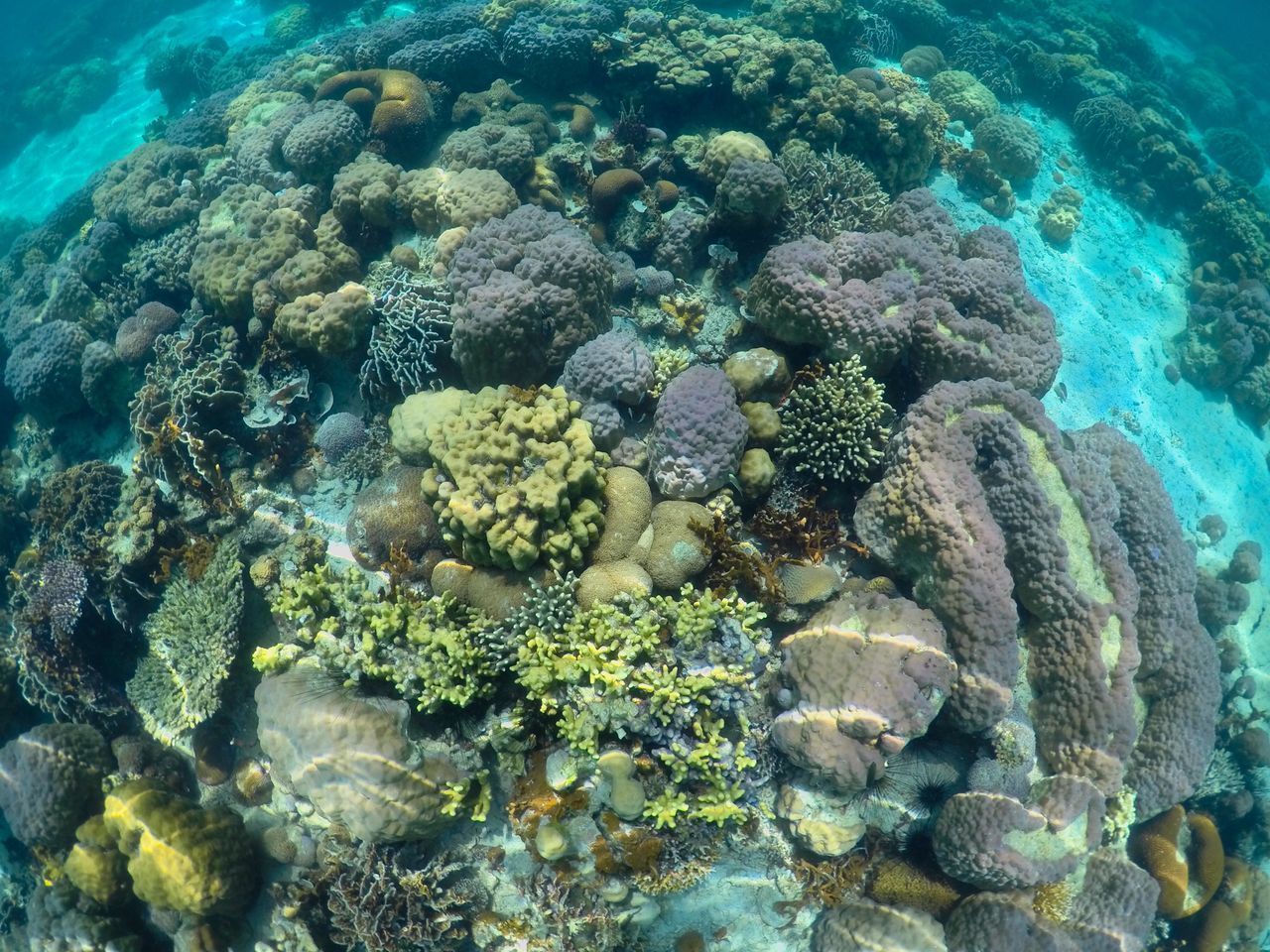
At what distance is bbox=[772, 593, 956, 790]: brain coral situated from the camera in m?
4.39

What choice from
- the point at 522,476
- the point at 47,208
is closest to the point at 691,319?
the point at 522,476

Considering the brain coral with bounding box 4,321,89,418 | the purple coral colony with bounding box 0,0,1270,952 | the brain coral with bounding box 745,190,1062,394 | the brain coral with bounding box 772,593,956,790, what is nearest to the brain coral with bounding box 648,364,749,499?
the purple coral colony with bounding box 0,0,1270,952

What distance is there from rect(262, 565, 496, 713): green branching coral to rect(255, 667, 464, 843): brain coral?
23 centimetres

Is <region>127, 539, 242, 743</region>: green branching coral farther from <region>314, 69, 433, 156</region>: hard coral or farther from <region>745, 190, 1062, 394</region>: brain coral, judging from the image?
<region>314, 69, 433, 156</region>: hard coral

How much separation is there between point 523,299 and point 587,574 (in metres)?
2.72

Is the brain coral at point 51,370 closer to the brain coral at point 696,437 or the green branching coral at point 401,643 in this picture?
the green branching coral at point 401,643

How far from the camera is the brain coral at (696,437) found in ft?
17.1

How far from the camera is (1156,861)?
21.7ft

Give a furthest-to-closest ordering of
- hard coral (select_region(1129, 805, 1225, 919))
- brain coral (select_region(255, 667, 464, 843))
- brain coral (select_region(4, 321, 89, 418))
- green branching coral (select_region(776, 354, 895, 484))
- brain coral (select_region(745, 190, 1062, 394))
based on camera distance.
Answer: brain coral (select_region(4, 321, 89, 418)), hard coral (select_region(1129, 805, 1225, 919)), brain coral (select_region(745, 190, 1062, 394)), green branching coral (select_region(776, 354, 895, 484)), brain coral (select_region(255, 667, 464, 843))

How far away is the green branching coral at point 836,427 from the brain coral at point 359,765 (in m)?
3.92

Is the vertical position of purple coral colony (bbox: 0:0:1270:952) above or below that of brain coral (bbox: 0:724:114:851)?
above

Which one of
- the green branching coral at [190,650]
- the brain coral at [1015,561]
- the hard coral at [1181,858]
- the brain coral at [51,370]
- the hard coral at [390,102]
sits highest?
the brain coral at [1015,561]

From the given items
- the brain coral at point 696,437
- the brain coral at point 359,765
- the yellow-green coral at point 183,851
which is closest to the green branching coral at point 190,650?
the yellow-green coral at point 183,851

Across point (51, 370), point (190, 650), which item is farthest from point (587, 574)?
point (51, 370)
